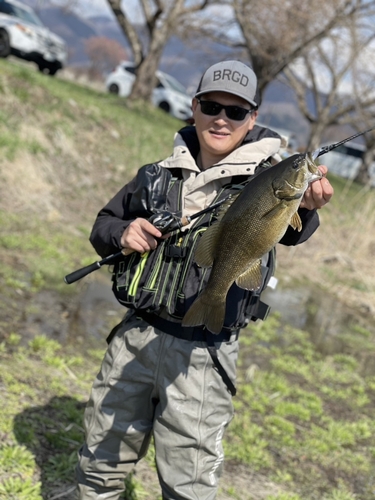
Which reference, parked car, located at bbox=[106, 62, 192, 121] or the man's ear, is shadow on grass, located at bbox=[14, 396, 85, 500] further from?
parked car, located at bbox=[106, 62, 192, 121]

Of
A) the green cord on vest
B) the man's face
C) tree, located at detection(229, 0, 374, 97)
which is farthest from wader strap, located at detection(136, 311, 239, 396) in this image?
tree, located at detection(229, 0, 374, 97)

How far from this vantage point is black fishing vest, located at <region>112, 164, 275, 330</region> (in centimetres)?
249

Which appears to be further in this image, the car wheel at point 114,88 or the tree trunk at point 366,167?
the tree trunk at point 366,167

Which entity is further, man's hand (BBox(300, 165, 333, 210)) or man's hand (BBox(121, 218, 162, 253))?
man's hand (BBox(121, 218, 162, 253))

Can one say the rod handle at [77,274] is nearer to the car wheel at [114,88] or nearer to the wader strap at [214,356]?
the wader strap at [214,356]

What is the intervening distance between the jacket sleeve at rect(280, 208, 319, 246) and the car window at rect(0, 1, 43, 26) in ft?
54.4

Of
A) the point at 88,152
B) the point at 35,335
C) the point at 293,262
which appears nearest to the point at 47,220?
the point at 88,152

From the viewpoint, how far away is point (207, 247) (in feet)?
7.47

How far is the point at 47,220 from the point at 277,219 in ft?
23.1

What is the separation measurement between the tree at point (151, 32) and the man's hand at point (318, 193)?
49.3 ft

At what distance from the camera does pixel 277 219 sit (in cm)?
206

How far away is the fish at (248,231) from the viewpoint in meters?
2.00

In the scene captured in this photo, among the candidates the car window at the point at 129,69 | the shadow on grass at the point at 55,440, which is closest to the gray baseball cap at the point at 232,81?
the shadow on grass at the point at 55,440

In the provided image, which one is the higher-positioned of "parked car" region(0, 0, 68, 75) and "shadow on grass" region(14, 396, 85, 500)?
"parked car" region(0, 0, 68, 75)
